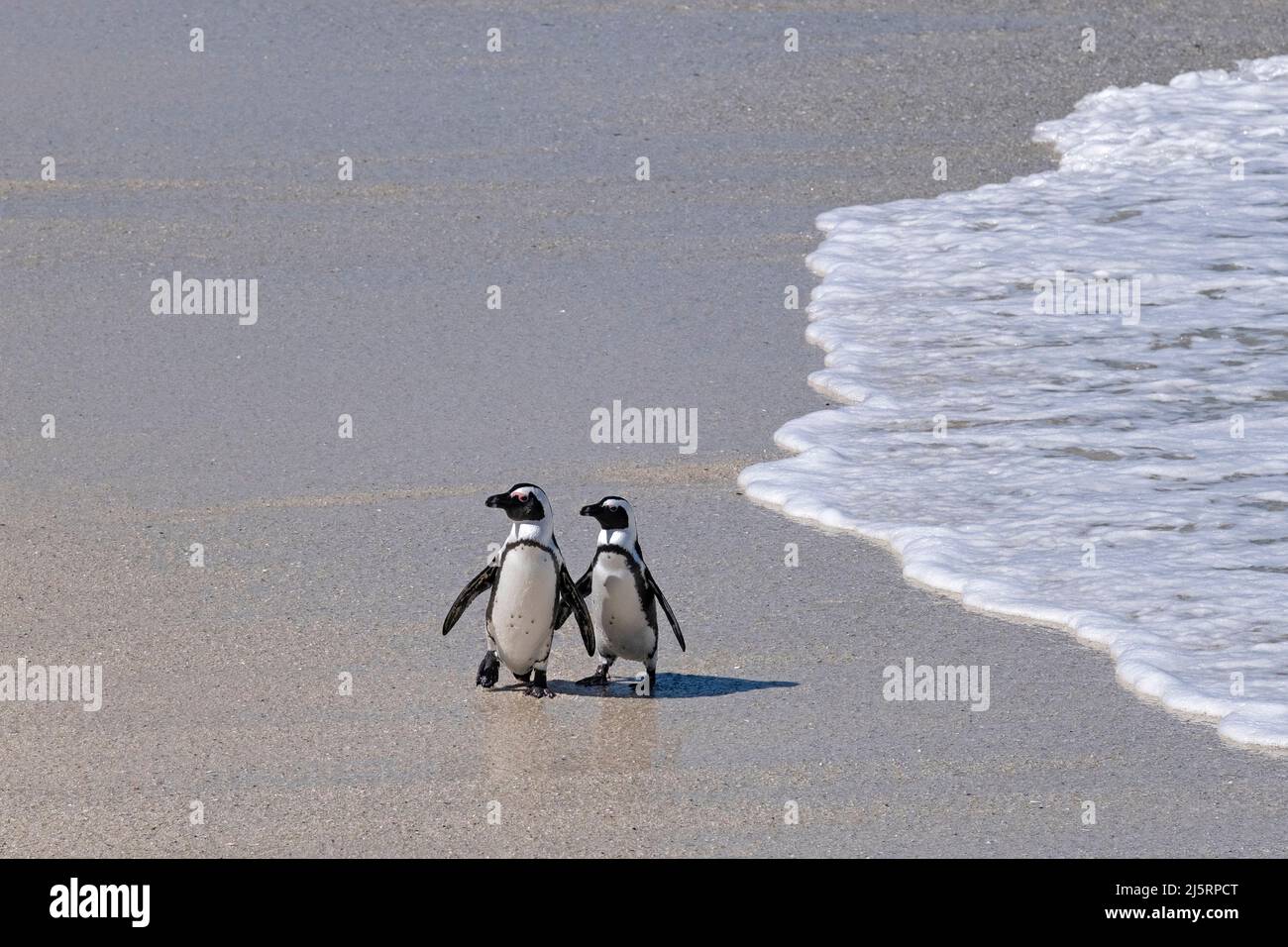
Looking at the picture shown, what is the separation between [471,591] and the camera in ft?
17.0

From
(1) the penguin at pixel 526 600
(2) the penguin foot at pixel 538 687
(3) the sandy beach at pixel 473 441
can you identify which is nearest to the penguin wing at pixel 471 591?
(1) the penguin at pixel 526 600

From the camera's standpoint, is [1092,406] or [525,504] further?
[1092,406]

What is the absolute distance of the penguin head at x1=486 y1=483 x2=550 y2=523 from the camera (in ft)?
16.6

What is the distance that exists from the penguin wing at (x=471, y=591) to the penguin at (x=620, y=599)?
230 millimetres

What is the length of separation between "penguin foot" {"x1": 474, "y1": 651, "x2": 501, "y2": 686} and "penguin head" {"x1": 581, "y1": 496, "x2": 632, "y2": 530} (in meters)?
0.47

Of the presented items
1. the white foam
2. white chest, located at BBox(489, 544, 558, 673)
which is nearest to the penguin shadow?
white chest, located at BBox(489, 544, 558, 673)

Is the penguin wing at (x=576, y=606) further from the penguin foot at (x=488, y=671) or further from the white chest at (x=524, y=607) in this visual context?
the penguin foot at (x=488, y=671)

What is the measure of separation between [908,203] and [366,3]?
187 inches

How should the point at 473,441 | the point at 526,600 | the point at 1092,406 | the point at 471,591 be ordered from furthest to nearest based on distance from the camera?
Answer: the point at 1092,406 < the point at 473,441 < the point at 471,591 < the point at 526,600

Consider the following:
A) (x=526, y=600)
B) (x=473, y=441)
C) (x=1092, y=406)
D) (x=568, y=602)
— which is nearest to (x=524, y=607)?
(x=526, y=600)

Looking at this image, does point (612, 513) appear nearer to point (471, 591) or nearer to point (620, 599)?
point (620, 599)

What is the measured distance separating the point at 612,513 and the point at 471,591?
454 mm

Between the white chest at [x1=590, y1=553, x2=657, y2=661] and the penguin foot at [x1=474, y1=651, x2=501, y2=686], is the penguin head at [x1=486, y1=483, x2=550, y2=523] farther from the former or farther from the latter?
the penguin foot at [x1=474, y1=651, x2=501, y2=686]
